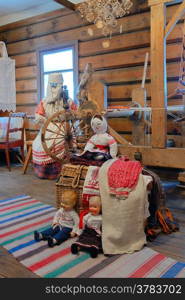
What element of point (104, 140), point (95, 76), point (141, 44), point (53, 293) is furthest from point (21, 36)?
point (53, 293)

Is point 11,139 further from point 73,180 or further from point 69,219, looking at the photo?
point 69,219

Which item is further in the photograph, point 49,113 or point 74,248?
point 49,113

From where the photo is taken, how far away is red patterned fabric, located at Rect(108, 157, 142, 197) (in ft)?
6.30

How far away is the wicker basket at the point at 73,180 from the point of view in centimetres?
229

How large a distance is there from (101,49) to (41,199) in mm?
2488

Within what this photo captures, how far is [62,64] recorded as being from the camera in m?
5.01

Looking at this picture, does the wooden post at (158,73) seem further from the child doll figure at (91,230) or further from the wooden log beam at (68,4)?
the wooden log beam at (68,4)

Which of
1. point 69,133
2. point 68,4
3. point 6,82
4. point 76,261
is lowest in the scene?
point 76,261

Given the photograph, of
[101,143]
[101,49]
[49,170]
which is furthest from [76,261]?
[101,49]

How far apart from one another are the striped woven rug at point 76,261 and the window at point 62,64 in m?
3.09

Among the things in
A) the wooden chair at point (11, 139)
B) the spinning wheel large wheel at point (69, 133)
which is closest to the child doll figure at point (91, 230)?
the spinning wheel large wheel at point (69, 133)

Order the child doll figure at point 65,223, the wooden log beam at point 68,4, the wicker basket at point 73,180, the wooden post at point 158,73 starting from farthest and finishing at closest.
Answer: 1. the wooden log beam at point 68,4
2. the wooden post at point 158,73
3. the wicker basket at point 73,180
4. the child doll figure at point 65,223

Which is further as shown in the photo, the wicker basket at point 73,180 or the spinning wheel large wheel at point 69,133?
the spinning wheel large wheel at point 69,133

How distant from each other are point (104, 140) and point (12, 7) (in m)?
3.73
